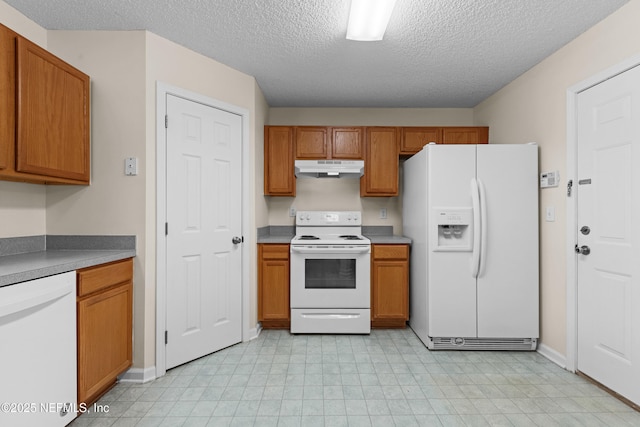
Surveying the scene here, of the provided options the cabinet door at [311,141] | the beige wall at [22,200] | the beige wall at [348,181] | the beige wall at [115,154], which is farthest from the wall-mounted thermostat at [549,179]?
the beige wall at [22,200]

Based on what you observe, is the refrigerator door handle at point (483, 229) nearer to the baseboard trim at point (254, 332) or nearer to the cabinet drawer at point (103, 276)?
the baseboard trim at point (254, 332)

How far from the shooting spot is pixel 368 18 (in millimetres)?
1966

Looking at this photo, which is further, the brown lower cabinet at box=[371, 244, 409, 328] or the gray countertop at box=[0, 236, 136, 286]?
the brown lower cabinet at box=[371, 244, 409, 328]

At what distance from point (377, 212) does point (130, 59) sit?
2.86 metres

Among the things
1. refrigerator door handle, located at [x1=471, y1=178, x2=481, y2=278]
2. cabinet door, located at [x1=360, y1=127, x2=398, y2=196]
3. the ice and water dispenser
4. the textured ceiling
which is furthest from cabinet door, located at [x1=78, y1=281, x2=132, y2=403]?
refrigerator door handle, located at [x1=471, y1=178, x2=481, y2=278]

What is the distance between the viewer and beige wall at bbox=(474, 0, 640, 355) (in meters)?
2.09

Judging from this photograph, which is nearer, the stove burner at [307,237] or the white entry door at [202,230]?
the white entry door at [202,230]

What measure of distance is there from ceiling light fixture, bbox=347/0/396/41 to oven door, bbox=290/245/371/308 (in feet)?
6.00

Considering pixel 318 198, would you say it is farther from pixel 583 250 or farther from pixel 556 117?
pixel 583 250

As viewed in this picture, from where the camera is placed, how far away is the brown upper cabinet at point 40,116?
164 cm

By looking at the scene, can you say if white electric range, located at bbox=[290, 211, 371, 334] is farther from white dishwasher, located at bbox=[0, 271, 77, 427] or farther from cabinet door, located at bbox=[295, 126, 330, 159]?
white dishwasher, located at bbox=[0, 271, 77, 427]

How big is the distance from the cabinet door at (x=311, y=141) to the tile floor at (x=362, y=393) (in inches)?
80.6

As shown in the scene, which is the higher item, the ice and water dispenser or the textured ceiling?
the textured ceiling

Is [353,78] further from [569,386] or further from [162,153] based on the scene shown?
[569,386]
